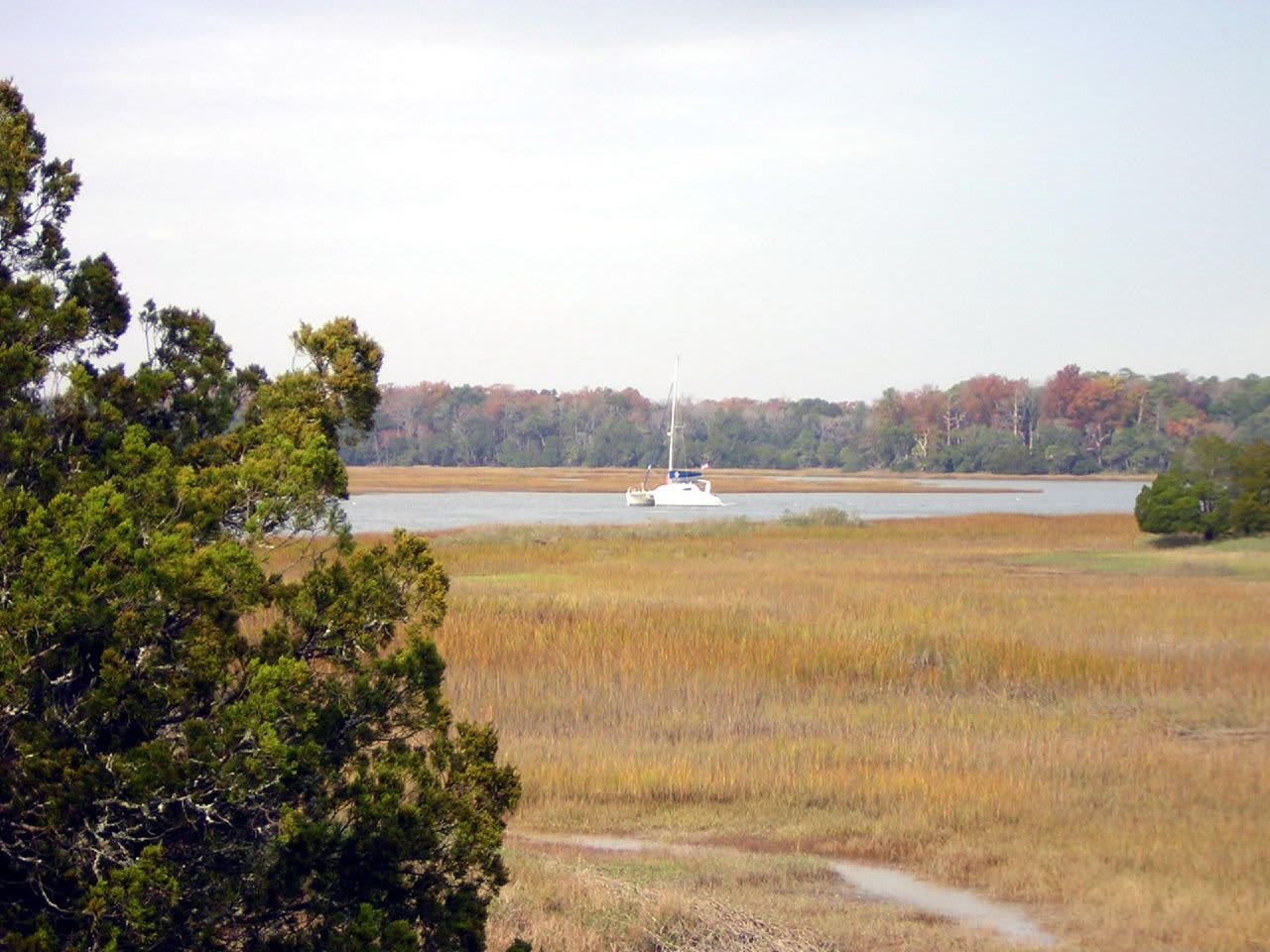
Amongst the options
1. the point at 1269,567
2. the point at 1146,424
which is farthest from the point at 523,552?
the point at 1146,424

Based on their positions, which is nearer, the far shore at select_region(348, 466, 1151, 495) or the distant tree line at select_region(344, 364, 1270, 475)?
the far shore at select_region(348, 466, 1151, 495)

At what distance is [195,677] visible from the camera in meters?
4.61

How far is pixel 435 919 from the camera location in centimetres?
504

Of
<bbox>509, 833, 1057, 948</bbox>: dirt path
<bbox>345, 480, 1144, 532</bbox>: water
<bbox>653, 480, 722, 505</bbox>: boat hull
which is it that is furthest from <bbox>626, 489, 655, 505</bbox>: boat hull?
<bbox>509, 833, 1057, 948</bbox>: dirt path

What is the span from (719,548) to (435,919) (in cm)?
3566

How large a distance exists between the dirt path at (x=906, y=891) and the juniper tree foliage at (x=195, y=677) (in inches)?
191

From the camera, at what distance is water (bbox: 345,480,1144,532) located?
195 ft

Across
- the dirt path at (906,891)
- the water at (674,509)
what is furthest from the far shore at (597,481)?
the dirt path at (906,891)

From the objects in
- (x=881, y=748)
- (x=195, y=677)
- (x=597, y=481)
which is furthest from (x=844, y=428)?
(x=195, y=677)

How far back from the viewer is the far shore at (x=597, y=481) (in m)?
97.9

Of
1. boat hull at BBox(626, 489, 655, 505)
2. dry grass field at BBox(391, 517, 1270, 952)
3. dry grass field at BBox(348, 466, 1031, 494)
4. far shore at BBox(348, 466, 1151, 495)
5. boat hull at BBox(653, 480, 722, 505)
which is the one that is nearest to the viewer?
dry grass field at BBox(391, 517, 1270, 952)

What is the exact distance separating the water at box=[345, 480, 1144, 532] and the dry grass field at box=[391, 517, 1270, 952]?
28.3m

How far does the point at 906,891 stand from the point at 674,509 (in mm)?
66634

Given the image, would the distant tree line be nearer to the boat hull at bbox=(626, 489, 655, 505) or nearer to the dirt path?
the boat hull at bbox=(626, 489, 655, 505)
